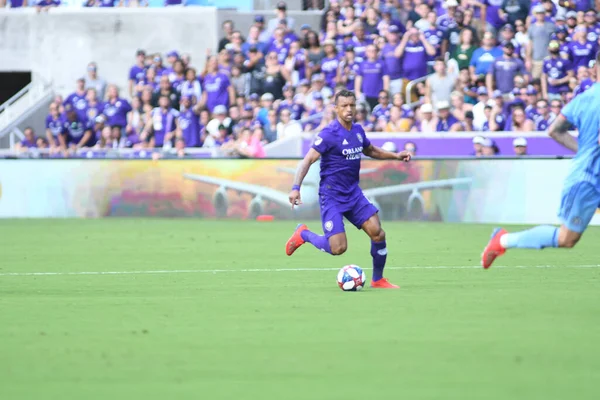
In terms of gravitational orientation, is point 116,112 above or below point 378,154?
below

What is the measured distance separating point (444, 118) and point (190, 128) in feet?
19.7

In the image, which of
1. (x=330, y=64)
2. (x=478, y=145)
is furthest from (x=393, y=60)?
(x=478, y=145)

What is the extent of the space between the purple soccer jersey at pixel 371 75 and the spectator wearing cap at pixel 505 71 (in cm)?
258

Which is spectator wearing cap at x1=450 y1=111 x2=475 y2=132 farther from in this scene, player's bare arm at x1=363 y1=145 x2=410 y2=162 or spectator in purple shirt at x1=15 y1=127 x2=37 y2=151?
player's bare arm at x1=363 y1=145 x2=410 y2=162

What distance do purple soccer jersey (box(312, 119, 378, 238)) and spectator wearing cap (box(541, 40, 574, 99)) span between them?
13341 millimetres

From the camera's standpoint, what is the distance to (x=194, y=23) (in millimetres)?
32625

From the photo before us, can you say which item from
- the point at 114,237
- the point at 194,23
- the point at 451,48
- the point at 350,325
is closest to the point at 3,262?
the point at 114,237

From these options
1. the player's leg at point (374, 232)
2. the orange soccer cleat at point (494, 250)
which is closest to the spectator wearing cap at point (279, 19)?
the player's leg at point (374, 232)

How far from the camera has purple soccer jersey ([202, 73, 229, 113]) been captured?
2819cm

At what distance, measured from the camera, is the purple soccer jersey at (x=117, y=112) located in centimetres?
2920

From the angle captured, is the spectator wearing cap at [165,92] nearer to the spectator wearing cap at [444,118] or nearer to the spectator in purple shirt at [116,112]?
the spectator in purple shirt at [116,112]

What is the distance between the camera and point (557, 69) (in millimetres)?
24984

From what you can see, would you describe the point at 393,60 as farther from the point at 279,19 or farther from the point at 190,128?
the point at 190,128

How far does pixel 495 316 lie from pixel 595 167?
136 cm
